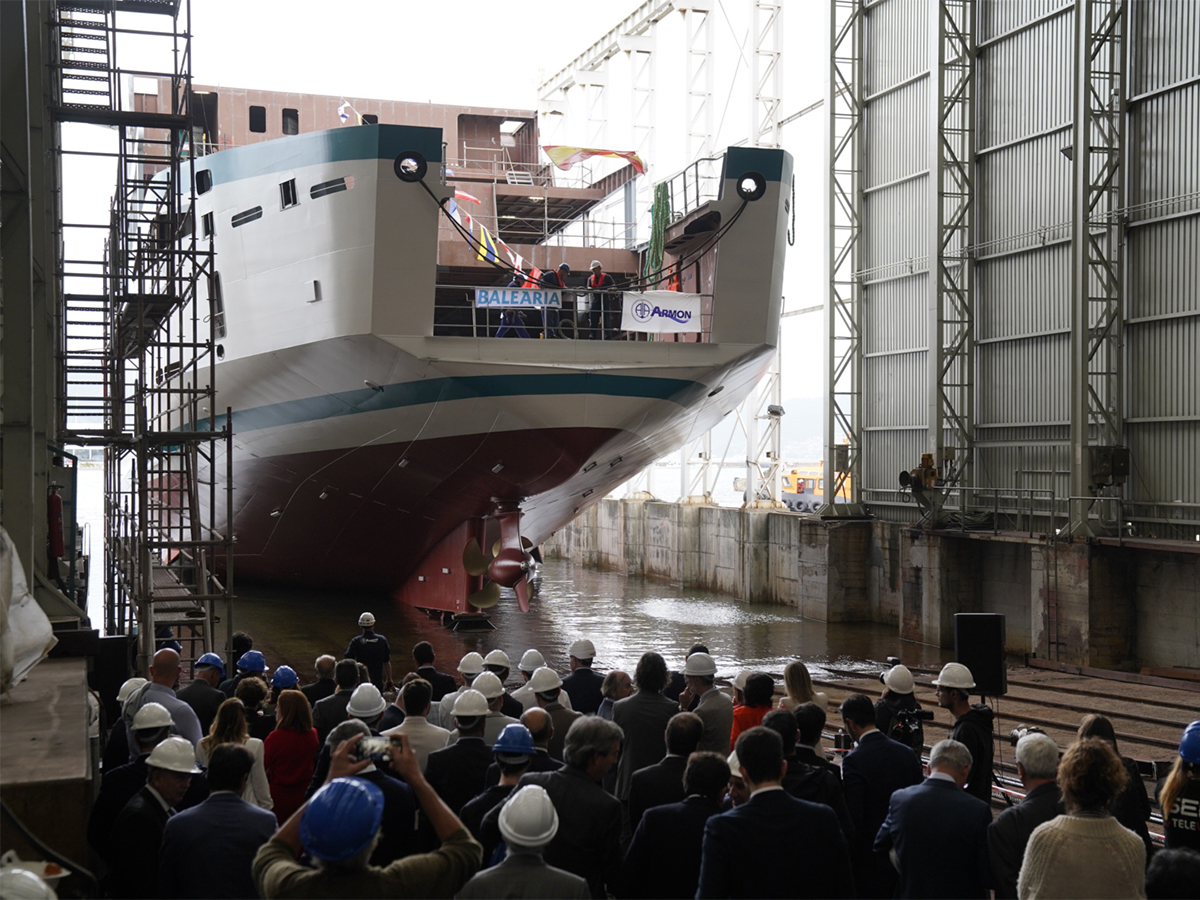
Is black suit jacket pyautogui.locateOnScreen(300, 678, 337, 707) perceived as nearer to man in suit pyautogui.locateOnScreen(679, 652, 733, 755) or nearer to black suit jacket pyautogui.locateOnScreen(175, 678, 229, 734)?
black suit jacket pyautogui.locateOnScreen(175, 678, 229, 734)

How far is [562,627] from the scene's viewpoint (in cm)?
2027

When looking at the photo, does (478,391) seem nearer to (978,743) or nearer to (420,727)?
(420,727)

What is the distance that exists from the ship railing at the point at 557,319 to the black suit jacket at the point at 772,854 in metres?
11.8

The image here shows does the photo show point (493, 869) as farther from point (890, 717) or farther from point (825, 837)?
point (890, 717)

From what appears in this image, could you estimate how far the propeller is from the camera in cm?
1719

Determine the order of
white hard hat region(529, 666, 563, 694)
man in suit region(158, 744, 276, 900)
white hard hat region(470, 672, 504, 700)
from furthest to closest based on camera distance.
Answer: white hard hat region(529, 666, 563, 694), white hard hat region(470, 672, 504, 700), man in suit region(158, 744, 276, 900)

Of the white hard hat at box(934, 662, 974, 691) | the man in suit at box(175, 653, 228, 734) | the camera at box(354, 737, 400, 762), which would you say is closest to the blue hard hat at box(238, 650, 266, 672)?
the man in suit at box(175, 653, 228, 734)

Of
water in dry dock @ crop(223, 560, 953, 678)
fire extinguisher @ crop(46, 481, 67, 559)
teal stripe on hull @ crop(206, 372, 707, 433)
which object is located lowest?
water in dry dock @ crop(223, 560, 953, 678)

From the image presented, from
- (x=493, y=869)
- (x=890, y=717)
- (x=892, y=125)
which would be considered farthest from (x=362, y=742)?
(x=892, y=125)

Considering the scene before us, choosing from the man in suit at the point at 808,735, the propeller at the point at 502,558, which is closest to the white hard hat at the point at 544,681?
the man in suit at the point at 808,735

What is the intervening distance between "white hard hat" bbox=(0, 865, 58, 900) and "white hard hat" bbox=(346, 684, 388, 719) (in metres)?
2.82

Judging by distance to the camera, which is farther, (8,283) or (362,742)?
(8,283)

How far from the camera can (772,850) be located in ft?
11.0

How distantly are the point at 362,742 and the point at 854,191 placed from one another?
20533 millimetres
